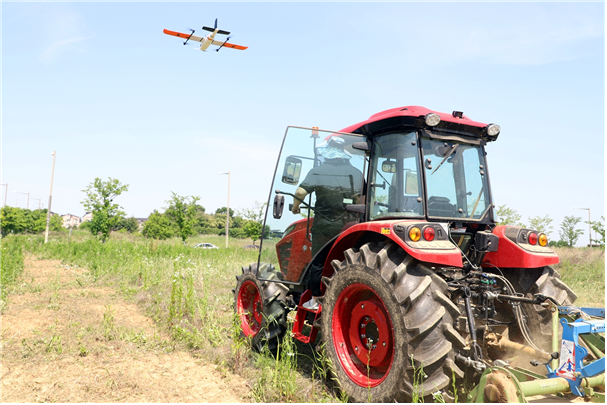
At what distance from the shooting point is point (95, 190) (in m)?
31.5

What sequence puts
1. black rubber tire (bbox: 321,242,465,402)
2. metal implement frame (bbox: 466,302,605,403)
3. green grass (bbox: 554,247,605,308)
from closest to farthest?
metal implement frame (bbox: 466,302,605,403)
black rubber tire (bbox: 321,242,465,402)
green grass (bbox: 554,247,605,308)

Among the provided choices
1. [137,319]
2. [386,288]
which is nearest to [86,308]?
[137,319]

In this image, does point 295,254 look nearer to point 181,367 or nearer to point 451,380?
point 181,367

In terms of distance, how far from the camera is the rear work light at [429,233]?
11.7ft

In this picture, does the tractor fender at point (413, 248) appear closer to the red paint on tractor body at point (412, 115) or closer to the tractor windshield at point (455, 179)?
the tractor windshield at point (455, 179)

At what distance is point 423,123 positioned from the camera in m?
4.15

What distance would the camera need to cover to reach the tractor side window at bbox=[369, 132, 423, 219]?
412 cm

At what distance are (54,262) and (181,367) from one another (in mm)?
12896

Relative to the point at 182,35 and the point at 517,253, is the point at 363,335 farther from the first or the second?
the point at 182,35

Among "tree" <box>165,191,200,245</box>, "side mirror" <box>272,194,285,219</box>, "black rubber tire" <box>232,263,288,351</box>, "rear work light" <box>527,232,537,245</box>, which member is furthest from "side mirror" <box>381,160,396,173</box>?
"tree" <box>165,191,200,245</box>

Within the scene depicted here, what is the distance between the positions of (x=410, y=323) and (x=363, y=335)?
2.42 feet

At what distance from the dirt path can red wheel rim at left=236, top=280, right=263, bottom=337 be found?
92 centimetres

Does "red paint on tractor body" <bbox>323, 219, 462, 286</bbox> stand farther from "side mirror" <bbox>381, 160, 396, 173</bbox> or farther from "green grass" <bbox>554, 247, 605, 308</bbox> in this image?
"green grass" <bbox>554, 247, 605, 308</bbox>

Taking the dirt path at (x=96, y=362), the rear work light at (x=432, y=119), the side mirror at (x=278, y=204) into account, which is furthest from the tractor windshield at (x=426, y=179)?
the dirt path at (x=96, y=362)
